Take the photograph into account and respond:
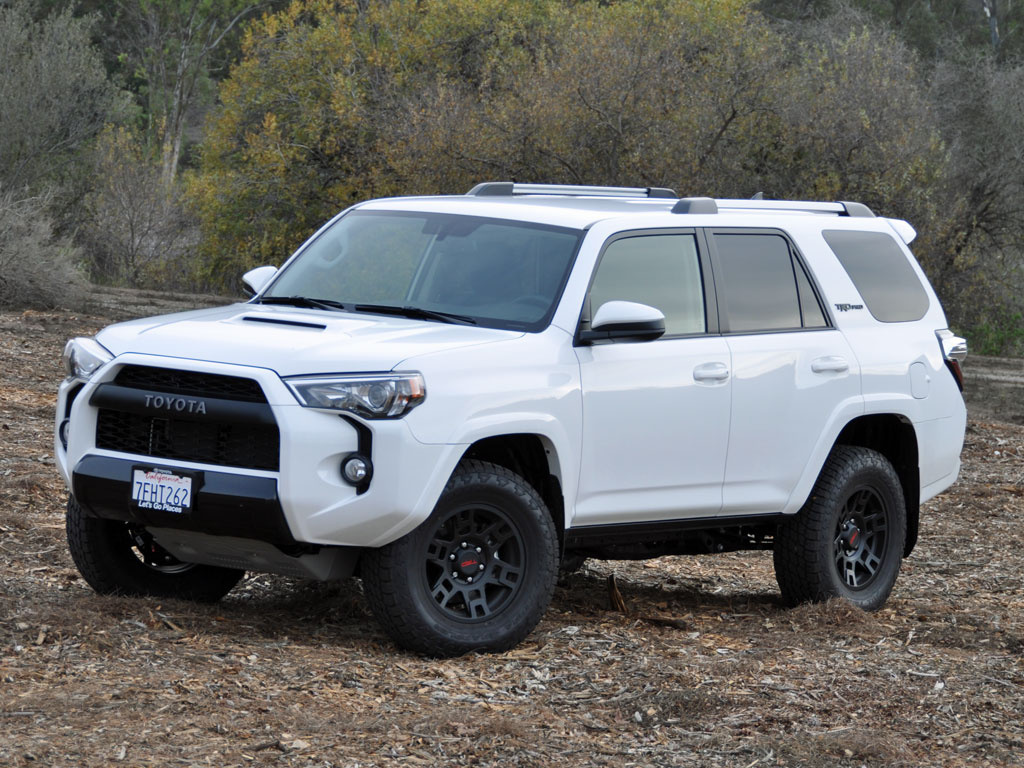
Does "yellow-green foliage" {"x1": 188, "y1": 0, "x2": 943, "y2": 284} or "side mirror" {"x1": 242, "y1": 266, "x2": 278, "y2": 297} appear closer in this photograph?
"side mirror" {"x1": 242, "y1": 266, "x2": 278, "y2": 297}

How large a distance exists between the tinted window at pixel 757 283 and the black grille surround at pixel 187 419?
236 cm

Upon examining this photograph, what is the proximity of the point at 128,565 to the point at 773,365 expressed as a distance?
2980mm

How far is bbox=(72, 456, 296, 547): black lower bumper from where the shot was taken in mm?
5469

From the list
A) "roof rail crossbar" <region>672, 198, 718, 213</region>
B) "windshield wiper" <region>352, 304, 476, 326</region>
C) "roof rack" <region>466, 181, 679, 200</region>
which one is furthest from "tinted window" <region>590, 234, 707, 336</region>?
"roof rack" <region>466, 181, 679, 200</region>

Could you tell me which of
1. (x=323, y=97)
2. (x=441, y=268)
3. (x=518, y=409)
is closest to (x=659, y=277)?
(x=441, y=268)

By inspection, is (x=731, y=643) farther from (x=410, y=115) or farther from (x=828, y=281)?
(x=410, y=115)

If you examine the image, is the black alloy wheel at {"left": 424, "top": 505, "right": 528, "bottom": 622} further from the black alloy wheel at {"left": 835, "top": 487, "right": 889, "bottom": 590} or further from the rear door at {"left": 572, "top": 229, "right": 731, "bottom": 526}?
the black alloy wheel at {"left": 835, "top": 487, "right": 889, "bottom": 590}

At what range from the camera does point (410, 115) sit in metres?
23.5

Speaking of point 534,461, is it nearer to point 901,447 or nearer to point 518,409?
point 518,409

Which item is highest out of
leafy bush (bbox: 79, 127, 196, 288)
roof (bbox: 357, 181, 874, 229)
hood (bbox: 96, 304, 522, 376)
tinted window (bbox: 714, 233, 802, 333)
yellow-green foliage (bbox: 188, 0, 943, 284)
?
yellow-green foliage (bbox: 188, 0, 943, 284)

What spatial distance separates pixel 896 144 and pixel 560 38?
6295mm

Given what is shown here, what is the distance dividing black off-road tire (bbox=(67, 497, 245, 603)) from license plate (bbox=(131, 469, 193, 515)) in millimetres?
745

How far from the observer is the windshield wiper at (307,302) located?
654cm

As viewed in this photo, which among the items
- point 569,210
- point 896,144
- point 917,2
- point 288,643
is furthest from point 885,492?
point 917,2
